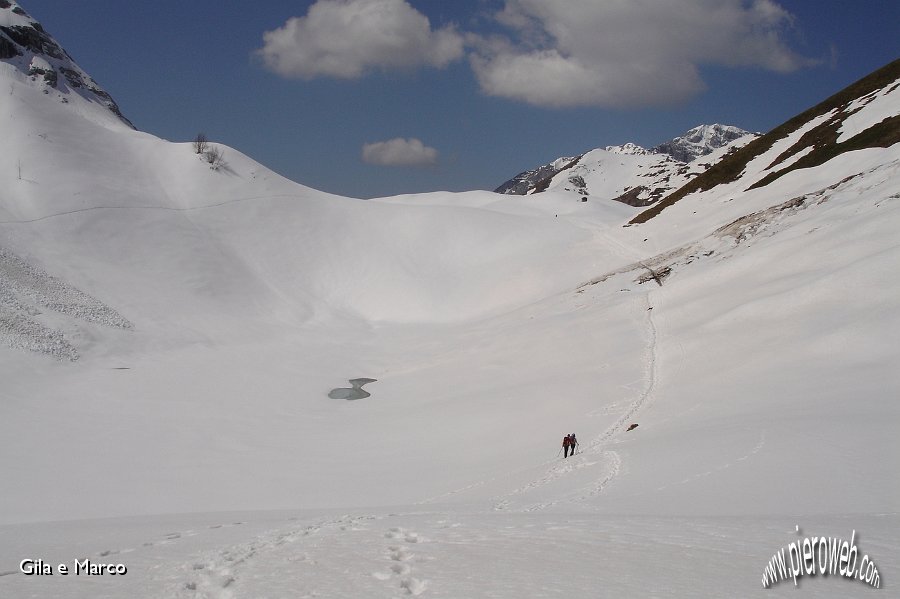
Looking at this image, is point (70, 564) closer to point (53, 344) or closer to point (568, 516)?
point (568, 516)

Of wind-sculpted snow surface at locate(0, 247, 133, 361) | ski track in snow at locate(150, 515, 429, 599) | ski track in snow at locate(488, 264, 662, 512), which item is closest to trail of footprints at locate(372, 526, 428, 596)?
ski track in snow at locate(150, 515, 429, 599)

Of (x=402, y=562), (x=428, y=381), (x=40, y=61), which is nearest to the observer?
(x=402, y=562)

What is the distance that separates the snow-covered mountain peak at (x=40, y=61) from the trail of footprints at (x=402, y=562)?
73215 millimetres

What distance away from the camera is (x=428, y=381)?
96.3 ft

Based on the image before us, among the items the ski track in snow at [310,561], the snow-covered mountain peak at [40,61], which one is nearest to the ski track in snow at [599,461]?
the ski track in snow at [310,561]

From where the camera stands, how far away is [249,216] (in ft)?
184

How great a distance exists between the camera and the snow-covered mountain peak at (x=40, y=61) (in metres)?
64.8

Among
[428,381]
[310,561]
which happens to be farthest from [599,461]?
[428,381]

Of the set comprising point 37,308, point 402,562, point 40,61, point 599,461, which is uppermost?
point 40,61

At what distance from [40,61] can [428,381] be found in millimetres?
68996

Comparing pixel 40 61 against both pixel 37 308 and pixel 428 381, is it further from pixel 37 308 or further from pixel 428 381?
pixel 428 381

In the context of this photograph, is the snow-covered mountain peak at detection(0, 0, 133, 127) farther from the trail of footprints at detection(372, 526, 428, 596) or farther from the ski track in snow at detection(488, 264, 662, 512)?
the trail of footprints at detection(372, 526, 428, 596)

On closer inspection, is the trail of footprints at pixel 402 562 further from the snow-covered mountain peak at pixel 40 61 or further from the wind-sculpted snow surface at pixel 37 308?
the snow-covered mountain peak at pixel 40 61

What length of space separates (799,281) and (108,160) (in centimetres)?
5640
